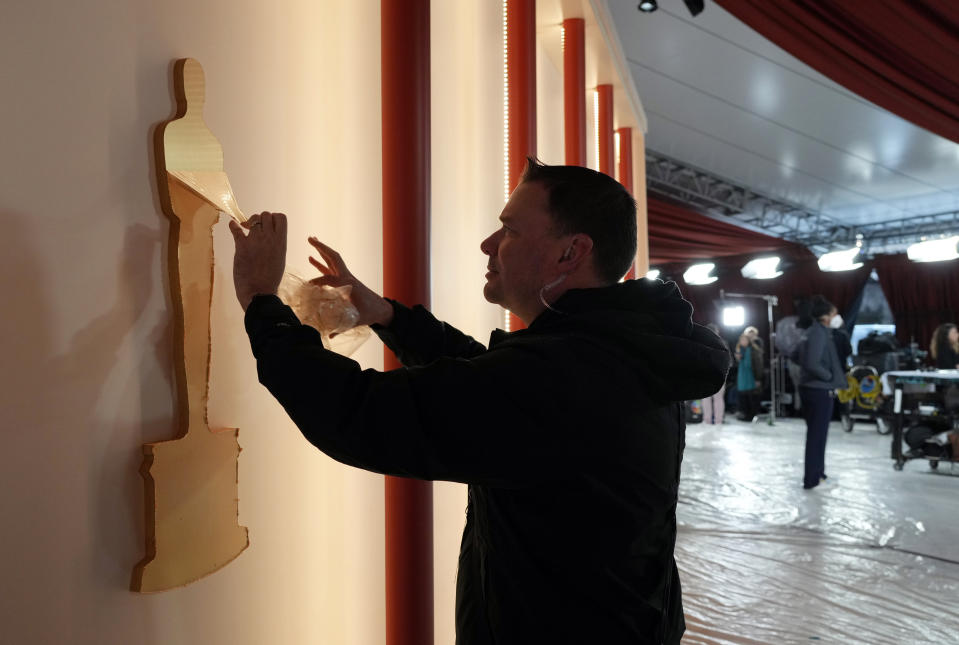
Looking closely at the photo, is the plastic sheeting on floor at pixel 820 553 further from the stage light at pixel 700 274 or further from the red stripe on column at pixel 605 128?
the stage light at pixel 700 274

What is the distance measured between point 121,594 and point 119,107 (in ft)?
1.88

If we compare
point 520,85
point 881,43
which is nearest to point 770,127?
point 881,43

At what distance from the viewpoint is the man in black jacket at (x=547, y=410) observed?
2.35ft

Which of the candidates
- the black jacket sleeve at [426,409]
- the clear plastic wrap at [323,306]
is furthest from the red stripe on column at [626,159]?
the black jacket sleeve at [426,409]

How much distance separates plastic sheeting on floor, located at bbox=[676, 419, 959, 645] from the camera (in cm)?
241

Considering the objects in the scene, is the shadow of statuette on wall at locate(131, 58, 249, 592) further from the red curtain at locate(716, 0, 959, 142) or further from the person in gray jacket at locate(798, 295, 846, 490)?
the person in gray jacket at locate(798, 295, 846, 490)

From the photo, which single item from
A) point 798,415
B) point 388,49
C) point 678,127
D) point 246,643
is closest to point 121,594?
point 246,643

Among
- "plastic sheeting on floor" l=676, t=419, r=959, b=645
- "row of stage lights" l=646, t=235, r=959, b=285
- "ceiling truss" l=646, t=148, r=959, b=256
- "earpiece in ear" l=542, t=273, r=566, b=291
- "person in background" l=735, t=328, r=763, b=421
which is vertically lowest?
"plastic sheeting on floor" l=676, t=419, r=959, b=645

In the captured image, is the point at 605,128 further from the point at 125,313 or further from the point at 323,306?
the point at 125,313

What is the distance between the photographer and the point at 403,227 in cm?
124

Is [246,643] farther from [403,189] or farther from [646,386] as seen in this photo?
[403,189]

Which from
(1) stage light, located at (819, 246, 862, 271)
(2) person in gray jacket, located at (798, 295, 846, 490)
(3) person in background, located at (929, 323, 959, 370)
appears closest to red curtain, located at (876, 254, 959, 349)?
(1) stage light, located at (819, 246, 862, 271)

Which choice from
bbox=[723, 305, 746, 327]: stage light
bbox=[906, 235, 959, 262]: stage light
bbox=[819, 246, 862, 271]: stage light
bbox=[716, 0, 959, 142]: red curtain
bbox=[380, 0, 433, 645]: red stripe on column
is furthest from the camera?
bbox=[723, 305, 746, 327]: stage light

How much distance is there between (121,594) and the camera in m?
0.74
